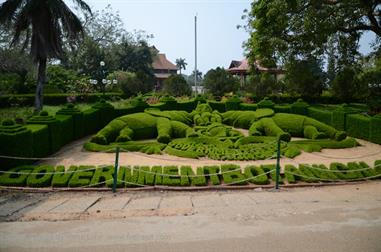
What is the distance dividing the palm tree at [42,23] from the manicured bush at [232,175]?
Result: 47.3 feet

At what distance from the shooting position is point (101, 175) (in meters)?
9.13

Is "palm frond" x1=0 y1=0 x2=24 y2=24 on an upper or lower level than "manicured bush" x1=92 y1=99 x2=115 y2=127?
upper

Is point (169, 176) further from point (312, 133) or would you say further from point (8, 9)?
point (8, 9)

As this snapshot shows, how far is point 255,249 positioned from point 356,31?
21.4 metres

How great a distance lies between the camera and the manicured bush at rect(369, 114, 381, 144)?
1512 cm

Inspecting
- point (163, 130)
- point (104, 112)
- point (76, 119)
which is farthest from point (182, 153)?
point (104, 112)

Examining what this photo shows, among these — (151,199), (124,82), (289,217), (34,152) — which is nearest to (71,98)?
(124,82)

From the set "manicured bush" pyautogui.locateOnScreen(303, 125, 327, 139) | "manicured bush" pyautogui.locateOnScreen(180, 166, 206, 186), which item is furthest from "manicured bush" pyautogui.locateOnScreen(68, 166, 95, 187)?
"manicured bush" pyautogui.locateOnScreen(303, 125, 327, 139)

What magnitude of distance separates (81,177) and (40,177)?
0.99 meters

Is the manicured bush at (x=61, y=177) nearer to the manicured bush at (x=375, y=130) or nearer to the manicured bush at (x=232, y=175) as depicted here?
the manicured bush at (x=232, y=175)

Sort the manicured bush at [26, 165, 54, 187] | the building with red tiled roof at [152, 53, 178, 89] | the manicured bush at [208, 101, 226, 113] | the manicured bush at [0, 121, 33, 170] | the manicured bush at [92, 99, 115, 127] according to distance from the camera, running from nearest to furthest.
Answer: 1. the manicured bush at [26, 165, 54, 187]
2. the manicured bush at [0, 121, 33, 170]
3. the manicured bush at [92, 99, 115, 127]
4. the manicured bush at [208, 101, 226, 113]
5. the building with red tiled roof at [152, 53, 178, 89]

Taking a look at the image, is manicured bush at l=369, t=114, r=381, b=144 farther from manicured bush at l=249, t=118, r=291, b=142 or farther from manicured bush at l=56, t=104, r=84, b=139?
manicured bush at l=56, t=104, r=84, b=139

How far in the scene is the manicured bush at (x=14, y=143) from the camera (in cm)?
970

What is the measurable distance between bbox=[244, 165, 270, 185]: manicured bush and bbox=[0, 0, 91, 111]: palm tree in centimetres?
1480
